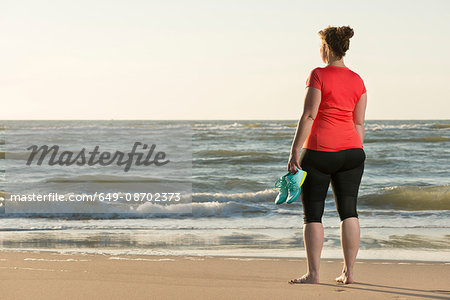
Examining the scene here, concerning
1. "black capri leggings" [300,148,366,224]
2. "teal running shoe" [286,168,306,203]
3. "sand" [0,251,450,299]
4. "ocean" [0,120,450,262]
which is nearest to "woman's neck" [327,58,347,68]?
"black capri leggings" [300,148,366,224]

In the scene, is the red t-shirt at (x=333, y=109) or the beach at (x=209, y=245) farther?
the beach at (x=209, y=245)

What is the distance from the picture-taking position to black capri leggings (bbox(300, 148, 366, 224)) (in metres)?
3.19

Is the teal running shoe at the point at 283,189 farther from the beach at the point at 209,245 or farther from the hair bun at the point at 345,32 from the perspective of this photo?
the hair bun at the point at 345,32

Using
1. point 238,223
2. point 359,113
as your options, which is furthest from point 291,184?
point 238,223

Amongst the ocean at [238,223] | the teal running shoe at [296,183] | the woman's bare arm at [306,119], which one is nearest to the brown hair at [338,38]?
the woman's bare arm at [306,119]

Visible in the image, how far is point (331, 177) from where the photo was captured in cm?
330

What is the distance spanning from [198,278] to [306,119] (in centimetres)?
128

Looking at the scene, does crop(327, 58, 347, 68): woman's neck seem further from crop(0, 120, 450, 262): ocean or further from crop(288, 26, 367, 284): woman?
crop(0, 120, 450, 262): ocean

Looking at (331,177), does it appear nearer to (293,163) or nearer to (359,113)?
(293,163)

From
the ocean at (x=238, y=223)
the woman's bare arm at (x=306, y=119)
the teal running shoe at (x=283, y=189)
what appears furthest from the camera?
the ocean at (x=238, y=223)

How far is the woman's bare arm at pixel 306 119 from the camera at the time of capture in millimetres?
3113

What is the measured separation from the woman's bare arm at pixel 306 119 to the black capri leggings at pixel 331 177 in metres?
0.09

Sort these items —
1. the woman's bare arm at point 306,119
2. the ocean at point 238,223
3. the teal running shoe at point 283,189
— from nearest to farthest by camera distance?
the woman's bare arm at point 306,119
the teal running shoe at point 283,189
the ocean at point 238,223

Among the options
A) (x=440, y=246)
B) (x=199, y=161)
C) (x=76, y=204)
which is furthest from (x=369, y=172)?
(x=440, y=246)
